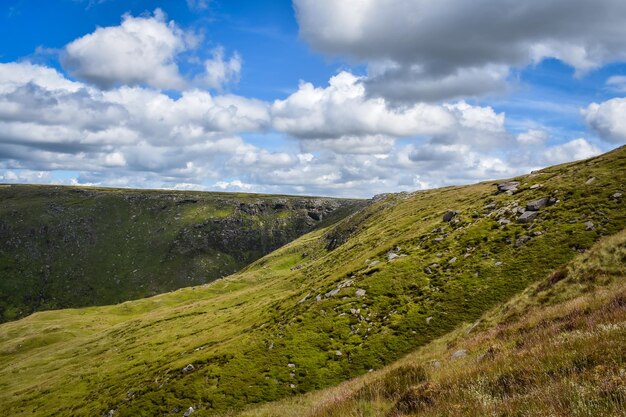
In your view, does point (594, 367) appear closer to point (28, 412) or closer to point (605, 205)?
point (605, 205)

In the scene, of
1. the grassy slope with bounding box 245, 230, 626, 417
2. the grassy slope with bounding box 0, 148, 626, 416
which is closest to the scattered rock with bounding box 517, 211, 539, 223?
the grassy slope with bounding box 0, 148, 626, 416

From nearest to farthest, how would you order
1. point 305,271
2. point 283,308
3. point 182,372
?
1. point 182,372
2. point 283,308
3. point 305,271

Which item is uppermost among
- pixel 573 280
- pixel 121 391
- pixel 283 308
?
pixel 573 280

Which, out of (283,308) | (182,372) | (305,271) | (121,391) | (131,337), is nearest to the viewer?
(182,372)

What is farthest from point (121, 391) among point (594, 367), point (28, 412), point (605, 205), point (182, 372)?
point (605, 205)

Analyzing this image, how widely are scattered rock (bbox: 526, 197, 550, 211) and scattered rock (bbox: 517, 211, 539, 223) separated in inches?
53.0

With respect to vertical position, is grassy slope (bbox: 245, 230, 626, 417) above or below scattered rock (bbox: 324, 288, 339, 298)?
above

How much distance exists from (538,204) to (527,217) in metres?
3.67

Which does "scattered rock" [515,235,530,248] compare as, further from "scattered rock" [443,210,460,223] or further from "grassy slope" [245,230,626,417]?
"grassy slope" [245,230,626,417]

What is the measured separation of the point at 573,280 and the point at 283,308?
44326mm

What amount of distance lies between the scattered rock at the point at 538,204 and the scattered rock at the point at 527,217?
1.35 meters

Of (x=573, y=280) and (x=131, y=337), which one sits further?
(x=131, y=337)

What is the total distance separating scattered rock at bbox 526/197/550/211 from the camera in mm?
51856

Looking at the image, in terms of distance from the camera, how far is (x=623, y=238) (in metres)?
28.1
